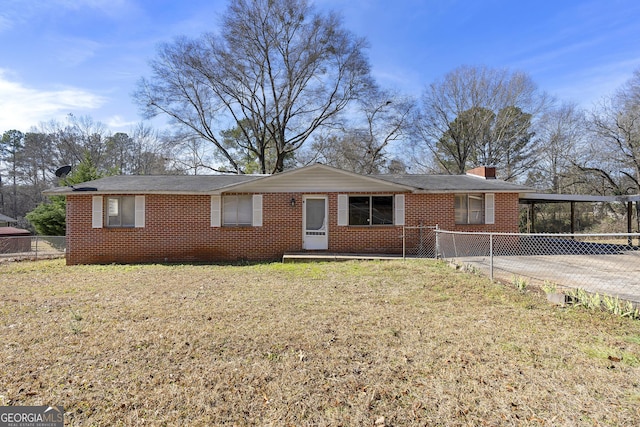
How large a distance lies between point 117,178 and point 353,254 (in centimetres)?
968

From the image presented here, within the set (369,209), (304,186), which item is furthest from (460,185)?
(304,186)

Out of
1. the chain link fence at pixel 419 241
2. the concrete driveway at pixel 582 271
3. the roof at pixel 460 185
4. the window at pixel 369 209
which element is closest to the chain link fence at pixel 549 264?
the concrete driveway at pixel 582 271

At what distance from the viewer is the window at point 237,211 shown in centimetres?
1124

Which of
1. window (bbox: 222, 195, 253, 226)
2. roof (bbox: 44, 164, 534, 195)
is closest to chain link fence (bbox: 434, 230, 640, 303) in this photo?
roof (bbox: 44, 164, 534, 195)

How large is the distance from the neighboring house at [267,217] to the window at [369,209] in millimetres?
34

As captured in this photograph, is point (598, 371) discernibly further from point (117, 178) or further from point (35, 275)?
point (117, 178)

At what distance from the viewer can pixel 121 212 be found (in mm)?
11164

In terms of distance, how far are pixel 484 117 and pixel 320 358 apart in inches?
1043

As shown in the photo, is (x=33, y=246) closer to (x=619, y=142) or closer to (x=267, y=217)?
(x=267, y=217)

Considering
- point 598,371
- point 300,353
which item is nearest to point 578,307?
point 598,371

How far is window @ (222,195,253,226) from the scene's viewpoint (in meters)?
11.2

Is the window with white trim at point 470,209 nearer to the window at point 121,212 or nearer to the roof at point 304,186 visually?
the roof at point 304,186

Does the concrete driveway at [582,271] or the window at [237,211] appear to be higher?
the window at [237,211]

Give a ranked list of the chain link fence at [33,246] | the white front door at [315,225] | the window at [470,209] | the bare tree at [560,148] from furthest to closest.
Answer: the bare tree at [560,148] → the chain link fence at [33,246] → the window at [470,209] → the white front door at [315,225]
